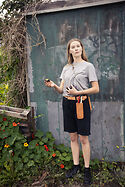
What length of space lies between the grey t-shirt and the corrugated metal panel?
0.51m

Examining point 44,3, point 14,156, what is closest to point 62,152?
point 14,156

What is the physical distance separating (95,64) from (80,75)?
0.60 m

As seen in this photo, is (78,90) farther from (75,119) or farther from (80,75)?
(75,119)

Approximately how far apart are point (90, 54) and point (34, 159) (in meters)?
1.87

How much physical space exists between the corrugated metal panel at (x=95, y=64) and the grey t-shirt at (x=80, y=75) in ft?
1.68

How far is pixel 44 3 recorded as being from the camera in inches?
96.5

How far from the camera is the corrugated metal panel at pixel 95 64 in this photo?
89.5 inches

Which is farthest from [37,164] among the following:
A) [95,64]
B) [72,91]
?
[95,64]

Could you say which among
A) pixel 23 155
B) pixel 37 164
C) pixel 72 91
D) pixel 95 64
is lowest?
pixel 37 164

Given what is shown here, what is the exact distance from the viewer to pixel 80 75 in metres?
1.89

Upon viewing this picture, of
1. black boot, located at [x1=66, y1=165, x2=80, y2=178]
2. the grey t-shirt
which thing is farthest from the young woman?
black boot, located at [x1=66, y1=165, x2=80, y2=178]

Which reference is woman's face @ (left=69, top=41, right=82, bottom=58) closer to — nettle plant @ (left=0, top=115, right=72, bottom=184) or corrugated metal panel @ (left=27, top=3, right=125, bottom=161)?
corrugated metal panel @ (left=27, top=3, right=125, bottom=161)

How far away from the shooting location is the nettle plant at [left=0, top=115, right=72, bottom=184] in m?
2.16

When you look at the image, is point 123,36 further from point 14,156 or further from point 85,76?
point 14,156
